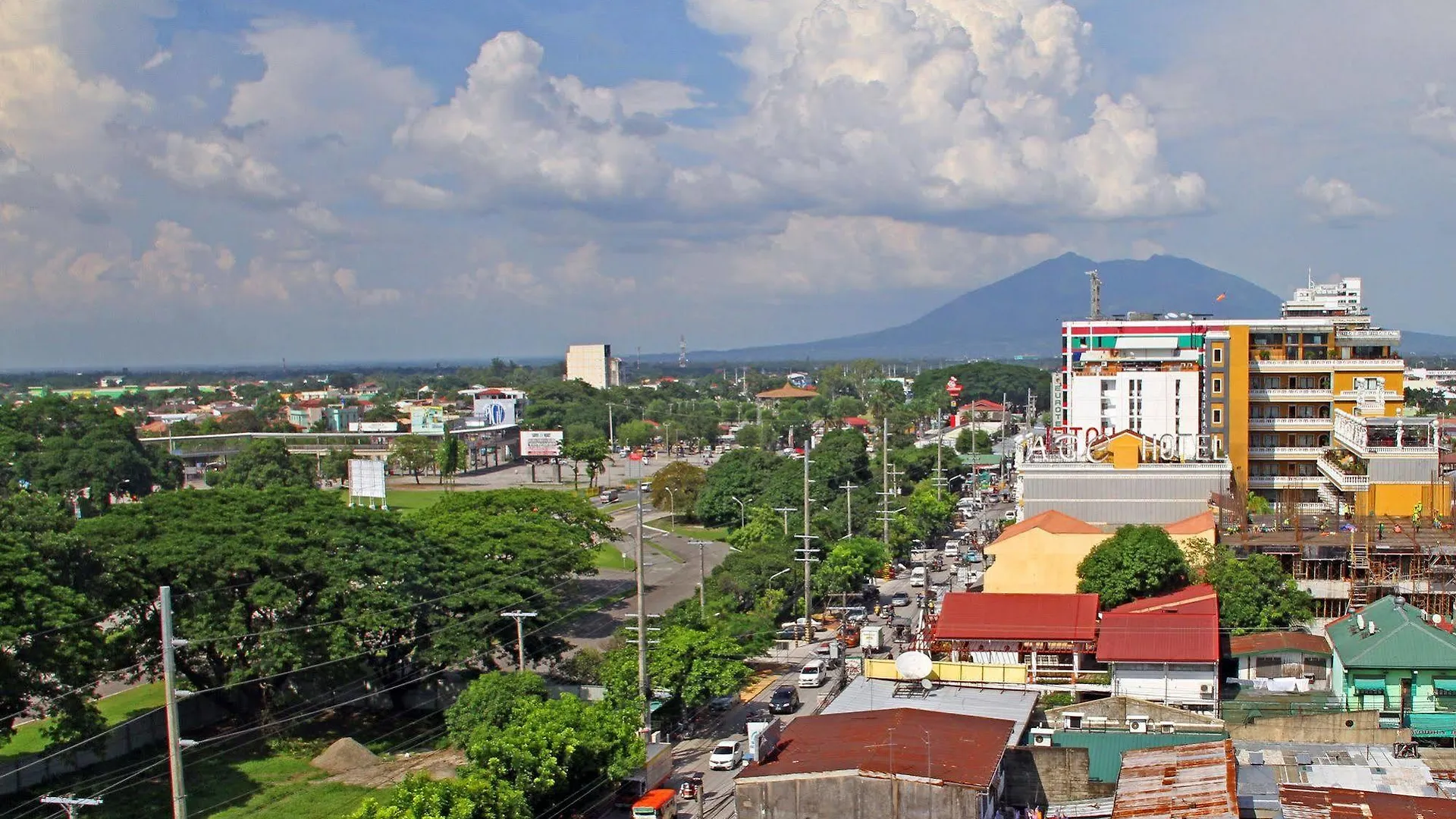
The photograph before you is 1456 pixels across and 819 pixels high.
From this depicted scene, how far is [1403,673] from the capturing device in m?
24.9

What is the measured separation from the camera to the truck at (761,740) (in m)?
21.2

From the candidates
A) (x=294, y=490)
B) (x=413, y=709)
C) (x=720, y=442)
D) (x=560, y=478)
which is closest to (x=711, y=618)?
(x=413, y=709)

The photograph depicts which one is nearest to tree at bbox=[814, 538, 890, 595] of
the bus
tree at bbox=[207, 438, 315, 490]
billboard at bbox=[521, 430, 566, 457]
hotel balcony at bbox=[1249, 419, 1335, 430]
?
hotel balcony at bbox=[1249, 419, 1335, 430]

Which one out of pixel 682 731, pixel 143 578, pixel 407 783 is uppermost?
pixel 143 578

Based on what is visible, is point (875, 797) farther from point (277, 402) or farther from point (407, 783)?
point (277, 402)

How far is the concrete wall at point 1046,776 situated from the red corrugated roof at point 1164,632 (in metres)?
4.48

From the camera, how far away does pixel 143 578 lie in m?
25.0

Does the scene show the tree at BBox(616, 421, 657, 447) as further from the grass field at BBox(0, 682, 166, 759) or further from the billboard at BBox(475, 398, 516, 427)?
the grass field at BBox(0, 682, 166, 759)

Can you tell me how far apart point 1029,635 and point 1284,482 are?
22373 mm

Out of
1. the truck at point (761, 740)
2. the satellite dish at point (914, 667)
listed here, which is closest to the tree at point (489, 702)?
the truck at point (761, 740)

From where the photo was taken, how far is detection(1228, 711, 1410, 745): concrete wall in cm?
2417

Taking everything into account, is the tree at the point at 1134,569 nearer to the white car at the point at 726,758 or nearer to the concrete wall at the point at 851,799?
the white car at the point at 726,758

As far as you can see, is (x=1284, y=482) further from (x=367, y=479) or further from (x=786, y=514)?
(x=367, y=479)

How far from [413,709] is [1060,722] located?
1457 cm
